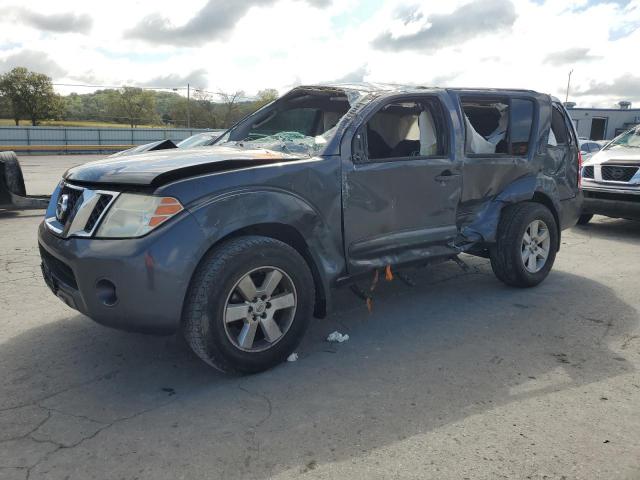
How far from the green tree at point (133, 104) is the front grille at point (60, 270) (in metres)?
66.6

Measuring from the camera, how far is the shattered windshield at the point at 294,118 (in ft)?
14.6

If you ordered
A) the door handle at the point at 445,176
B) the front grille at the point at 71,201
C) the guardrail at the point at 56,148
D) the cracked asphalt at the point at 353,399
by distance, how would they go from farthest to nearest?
the guardrail at the point at 56,148 < the door handle at the point at 445,176 < the front grille at the point at 71,201 < the cracked asphalt at the point at 353,399

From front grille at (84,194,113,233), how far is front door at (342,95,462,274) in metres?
1.53

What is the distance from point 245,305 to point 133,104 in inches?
3061

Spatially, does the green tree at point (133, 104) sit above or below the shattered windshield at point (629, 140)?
above

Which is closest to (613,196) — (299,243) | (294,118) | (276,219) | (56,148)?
(294,118)

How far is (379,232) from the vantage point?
4.03 metres

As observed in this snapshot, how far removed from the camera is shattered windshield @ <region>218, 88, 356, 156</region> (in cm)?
446

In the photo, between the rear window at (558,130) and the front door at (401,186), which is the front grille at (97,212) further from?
the rear window at (558,130)

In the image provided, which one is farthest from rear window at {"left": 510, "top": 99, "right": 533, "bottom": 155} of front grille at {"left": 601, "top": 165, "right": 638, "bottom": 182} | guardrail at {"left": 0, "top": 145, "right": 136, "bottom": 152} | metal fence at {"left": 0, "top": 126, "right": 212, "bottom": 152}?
guardrail at {"left": 0, "top": 145, "right": 136, "bottom": 152}

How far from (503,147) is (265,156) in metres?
2.62

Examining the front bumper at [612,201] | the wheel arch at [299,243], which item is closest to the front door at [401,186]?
the wheel arch at [299,243]

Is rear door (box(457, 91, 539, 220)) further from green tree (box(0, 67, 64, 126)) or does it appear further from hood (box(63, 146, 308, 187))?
green tree (box(0, 67, 64, 126))

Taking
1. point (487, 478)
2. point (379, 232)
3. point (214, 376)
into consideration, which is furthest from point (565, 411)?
point (214, 376)
